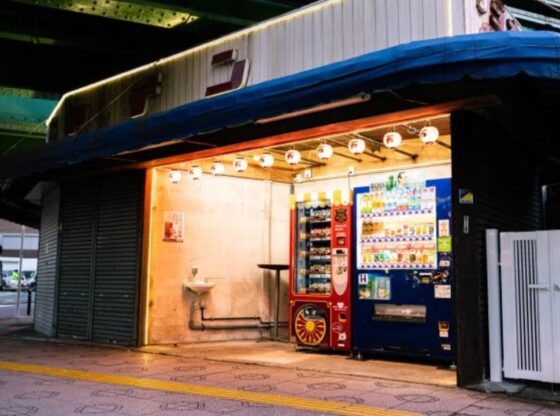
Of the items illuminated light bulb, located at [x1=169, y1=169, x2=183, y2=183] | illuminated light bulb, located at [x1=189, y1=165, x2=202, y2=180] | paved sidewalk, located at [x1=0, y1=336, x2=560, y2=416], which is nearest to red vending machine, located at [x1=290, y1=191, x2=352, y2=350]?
paved sidewalk, located at [x1=0, y1=336, x2=560, y2=416]

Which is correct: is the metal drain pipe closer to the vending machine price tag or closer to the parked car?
the vending machine price tag

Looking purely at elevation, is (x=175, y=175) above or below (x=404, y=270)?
above

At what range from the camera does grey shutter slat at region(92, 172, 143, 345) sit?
10.9 meters

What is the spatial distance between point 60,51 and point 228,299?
8215 millimetres

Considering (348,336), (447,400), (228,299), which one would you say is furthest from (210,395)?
(228,299)

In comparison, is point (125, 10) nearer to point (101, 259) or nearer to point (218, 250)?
point (101, 259)

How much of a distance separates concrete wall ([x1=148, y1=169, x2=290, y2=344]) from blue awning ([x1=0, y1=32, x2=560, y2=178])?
251cm

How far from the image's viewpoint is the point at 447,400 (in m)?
6.34

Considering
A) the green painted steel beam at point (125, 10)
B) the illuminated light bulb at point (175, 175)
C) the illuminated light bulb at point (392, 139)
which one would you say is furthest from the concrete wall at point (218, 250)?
the illuminated light bulb at point (392, 139)

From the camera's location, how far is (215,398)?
21.5 ft

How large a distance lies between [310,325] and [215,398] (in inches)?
140

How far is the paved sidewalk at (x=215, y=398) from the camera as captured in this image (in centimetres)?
598

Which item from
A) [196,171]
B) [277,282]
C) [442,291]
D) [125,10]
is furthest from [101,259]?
[442,291]

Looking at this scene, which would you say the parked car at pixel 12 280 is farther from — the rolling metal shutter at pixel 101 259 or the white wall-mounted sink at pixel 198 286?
the white wall-mounted sink at pixel 198 286
